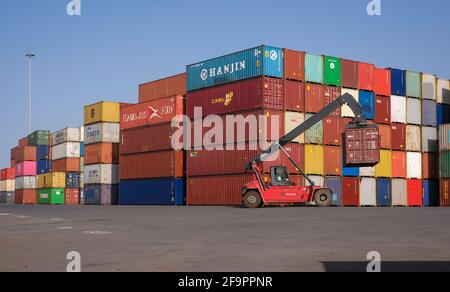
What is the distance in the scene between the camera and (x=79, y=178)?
220 ft

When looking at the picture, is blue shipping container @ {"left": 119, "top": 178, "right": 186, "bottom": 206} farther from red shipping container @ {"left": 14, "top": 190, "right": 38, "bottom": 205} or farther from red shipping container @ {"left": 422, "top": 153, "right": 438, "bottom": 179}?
red shipping container @ {"left": 14, "top": 190, "right": 38, "bottom": 205}

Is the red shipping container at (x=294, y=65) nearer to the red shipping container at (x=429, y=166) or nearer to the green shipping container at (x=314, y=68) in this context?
the green shipping container at (x=314, y=68)

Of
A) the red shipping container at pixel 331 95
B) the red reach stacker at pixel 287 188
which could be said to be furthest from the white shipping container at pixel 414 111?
the red reach stacker at pixel 287 188

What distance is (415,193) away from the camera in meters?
45.5

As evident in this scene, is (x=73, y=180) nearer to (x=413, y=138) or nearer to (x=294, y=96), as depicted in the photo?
(x=294, y=96)

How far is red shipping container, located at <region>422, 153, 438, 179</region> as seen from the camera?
46.2 m

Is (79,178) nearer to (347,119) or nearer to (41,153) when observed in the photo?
(41,153)

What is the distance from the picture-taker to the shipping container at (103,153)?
180 feet

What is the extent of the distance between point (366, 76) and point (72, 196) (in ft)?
128

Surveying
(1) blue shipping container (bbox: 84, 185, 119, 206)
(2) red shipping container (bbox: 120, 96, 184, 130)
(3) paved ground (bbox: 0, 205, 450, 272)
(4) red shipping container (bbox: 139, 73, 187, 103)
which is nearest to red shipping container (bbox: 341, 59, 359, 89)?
(2) red shipping container (bbox: 120, 96, 184, 130)

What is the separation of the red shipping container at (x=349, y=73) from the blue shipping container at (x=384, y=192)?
7408mm

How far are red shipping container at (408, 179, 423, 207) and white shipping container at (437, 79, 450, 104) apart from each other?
7.58m

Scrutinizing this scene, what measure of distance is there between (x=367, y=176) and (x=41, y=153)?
150ft
